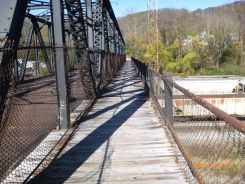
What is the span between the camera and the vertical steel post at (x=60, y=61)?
8.88 m

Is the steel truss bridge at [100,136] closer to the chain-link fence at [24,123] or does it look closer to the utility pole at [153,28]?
the chain-link fence at [24,123]

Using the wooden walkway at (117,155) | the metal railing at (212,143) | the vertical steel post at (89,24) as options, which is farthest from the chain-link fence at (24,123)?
the metal railing at (212,143)

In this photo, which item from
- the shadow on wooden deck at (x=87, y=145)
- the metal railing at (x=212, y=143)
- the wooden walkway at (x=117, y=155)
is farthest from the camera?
the shadow on wooden deck at (x=87, y=145)

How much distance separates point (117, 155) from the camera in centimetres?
722

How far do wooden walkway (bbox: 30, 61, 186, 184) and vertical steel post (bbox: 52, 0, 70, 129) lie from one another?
560 millimetres

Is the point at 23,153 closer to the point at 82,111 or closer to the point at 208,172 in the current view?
the point at 208,172

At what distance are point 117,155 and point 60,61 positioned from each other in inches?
108

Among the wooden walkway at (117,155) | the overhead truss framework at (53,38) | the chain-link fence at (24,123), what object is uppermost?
the overhead truss framework at (53,38)

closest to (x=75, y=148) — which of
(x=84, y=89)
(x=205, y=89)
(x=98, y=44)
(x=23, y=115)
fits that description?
(x=23, y=115)

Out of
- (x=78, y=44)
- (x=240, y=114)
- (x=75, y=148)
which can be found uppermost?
(x=78, y=44)

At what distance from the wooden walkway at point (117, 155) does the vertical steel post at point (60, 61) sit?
56cm

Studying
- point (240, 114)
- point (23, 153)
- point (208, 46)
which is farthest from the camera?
point (208, 46)

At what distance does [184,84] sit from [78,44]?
27.3 m

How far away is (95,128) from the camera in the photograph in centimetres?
970
